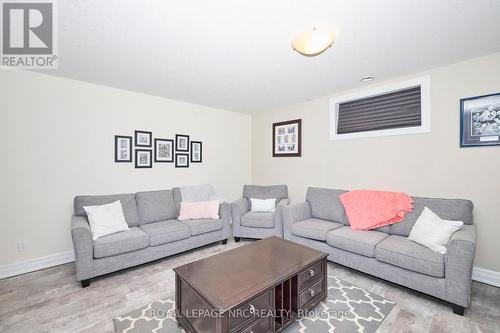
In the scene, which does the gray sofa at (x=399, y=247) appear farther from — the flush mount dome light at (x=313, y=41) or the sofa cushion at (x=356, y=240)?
the flush mount dome light at (x=313, y=41)

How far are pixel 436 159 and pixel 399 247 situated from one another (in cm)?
126

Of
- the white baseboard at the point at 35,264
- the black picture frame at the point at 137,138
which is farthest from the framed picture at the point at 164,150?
the white baseboard at the point at 35,264

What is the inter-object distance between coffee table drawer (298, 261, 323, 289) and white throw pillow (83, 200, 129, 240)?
2.24 metres

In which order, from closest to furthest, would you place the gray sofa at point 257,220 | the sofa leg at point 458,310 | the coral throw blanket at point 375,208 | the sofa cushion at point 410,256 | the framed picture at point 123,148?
1. the sofa leg at point 458,310
2. the sofa cushion at point 410,256
3. the coral throw blanket at point 375,208
4. the framed picture at point 123,148
5. the gray sofa at point 257,220

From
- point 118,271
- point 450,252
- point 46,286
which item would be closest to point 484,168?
point 450,252

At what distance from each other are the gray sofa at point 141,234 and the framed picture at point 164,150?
1.89 feet

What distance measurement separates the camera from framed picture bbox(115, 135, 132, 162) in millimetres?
3320

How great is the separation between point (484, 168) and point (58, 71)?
198 inches

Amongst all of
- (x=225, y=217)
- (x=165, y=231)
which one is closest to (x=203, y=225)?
(x=225, y=217)

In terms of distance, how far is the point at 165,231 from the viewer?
2.91 m

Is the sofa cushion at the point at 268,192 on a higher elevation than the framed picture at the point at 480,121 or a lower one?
lower

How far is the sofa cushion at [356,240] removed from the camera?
7.98 feet

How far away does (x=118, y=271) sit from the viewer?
2703 mm

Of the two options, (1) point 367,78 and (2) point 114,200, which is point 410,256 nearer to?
(1) point 367,78
